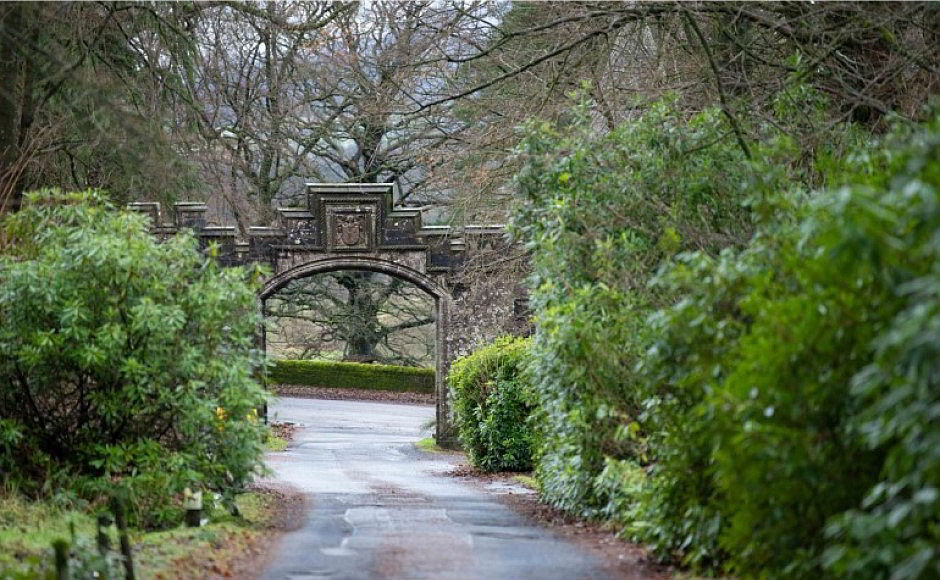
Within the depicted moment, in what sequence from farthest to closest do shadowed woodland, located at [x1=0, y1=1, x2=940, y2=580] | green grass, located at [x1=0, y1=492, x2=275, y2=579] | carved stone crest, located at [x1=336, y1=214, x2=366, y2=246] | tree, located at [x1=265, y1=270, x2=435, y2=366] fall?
tree, located at [x1=265, y1=270, x2=435, y2=366] < carved stone crest, located at [x1=336, y1=214, x2=366, y2=246] < green grass, located at [x1=0, y1=492, x2=275, y2=579] < shadowed woodland, located at [x1=0, y1=1, x2=940, y2=580]

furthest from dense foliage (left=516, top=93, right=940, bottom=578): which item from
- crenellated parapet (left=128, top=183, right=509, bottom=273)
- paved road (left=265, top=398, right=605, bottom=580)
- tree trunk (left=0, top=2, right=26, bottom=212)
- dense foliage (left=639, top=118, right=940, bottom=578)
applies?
crenellated parapet (left=128, top=183, right=509, bottom=273)

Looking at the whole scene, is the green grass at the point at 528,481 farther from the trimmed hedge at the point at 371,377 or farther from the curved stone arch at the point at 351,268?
the trimmed hedge at the point at 371,377

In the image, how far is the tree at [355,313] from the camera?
37.7 metres

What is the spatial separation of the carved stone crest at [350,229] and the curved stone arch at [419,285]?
35 cm

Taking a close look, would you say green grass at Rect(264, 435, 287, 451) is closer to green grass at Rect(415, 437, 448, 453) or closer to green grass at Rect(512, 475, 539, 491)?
green grass at Rect(415, 437, 448, 453)

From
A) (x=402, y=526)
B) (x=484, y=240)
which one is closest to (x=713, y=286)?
(x=402, y=526)

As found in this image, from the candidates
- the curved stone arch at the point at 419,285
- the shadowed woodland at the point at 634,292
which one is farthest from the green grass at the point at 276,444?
the shadowed woodland at the point at 634,292

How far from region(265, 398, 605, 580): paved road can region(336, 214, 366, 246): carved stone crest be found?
184 inches

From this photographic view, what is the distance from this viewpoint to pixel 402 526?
11.8 metres

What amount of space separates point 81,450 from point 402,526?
3237 mm

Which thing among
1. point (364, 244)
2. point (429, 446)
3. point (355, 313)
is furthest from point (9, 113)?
point (355, 313)

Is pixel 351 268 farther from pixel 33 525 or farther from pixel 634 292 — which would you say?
pixel 33 525

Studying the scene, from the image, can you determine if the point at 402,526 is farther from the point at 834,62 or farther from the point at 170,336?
the point at 834,62

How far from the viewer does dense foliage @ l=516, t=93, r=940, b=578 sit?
5340mm
